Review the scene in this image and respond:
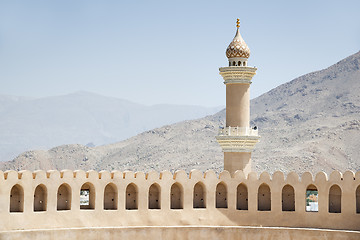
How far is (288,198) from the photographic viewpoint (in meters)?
30.7

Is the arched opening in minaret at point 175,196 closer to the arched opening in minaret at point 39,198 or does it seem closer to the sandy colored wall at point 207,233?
the sandy colored wall at point 207,233

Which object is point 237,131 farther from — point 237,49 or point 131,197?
point 131,197

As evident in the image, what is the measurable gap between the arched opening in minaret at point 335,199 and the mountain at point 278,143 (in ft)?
209

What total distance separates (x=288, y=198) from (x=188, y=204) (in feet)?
14.5

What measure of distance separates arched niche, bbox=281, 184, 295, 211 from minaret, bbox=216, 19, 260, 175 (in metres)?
1.85

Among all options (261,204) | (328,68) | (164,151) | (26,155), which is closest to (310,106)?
(328,68)

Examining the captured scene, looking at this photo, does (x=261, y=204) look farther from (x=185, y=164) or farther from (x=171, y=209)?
(x=185, y=164)

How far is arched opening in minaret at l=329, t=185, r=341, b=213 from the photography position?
29844 mm

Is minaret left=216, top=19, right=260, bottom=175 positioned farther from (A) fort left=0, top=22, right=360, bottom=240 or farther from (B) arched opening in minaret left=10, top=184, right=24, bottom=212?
(B) arched opening in minaret left=10, top=184, right=24, bottom=212

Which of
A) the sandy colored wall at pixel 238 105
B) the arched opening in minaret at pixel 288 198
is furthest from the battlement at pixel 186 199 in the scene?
the sandy colored wall at pixel 238 105

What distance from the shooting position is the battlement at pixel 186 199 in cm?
2816

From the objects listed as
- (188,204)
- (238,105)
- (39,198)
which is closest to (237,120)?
(238,105)

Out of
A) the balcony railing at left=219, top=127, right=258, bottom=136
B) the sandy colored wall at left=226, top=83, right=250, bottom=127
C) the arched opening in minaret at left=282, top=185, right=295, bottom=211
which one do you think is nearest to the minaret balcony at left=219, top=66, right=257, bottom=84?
the sandy colored wall at left=226, top=83, right=250, bottom=127

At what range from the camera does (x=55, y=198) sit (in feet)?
91.9
